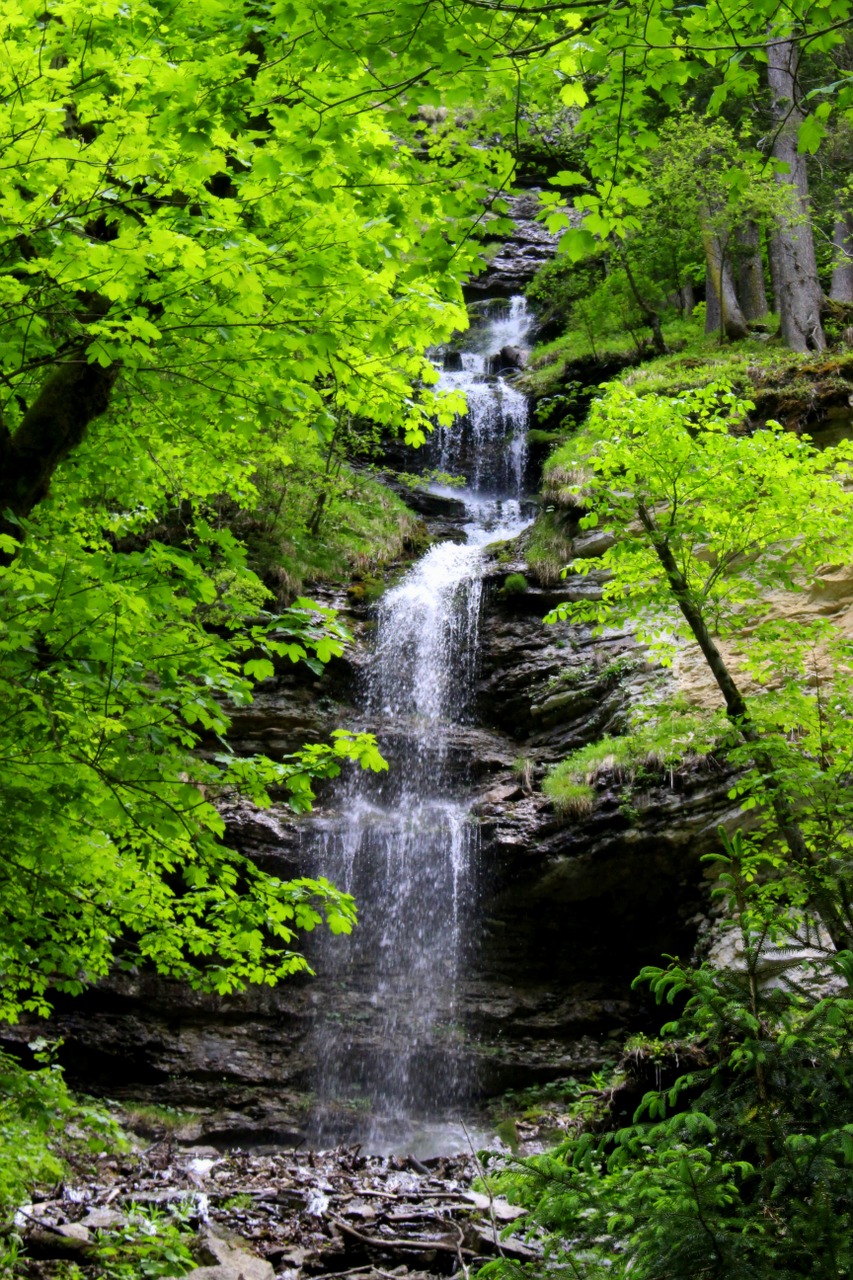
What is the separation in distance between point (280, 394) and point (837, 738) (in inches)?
161

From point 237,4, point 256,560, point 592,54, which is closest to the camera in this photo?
point 592,54

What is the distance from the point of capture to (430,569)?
16766mm

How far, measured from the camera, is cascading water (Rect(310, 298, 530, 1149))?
1101cm

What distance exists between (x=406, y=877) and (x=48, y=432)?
8977 millimetres

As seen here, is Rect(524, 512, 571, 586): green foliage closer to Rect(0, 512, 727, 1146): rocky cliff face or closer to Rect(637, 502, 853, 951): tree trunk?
Rect(0, 512, 727, 1146): rocky cliff face

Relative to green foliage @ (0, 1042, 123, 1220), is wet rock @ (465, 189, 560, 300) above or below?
above

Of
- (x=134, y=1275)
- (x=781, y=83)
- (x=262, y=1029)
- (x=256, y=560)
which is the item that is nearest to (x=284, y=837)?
(x=262, y=1029)

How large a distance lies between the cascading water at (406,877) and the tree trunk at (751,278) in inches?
342

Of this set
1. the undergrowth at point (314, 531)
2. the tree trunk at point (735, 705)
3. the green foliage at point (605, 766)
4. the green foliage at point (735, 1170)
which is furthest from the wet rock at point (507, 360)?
the green foliage at point (735, 1170)

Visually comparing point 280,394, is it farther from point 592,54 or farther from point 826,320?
point 826,320

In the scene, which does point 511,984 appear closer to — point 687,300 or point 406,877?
point 406,877

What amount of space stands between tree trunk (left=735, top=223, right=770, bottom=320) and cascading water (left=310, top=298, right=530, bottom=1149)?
868 cm

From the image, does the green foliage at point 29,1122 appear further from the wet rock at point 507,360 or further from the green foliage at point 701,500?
the wet rock at point 507,360

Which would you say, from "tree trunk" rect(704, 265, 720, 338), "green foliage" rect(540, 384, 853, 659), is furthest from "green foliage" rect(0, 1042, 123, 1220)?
"tree trunk" rect(704, 265, 720, 338)
